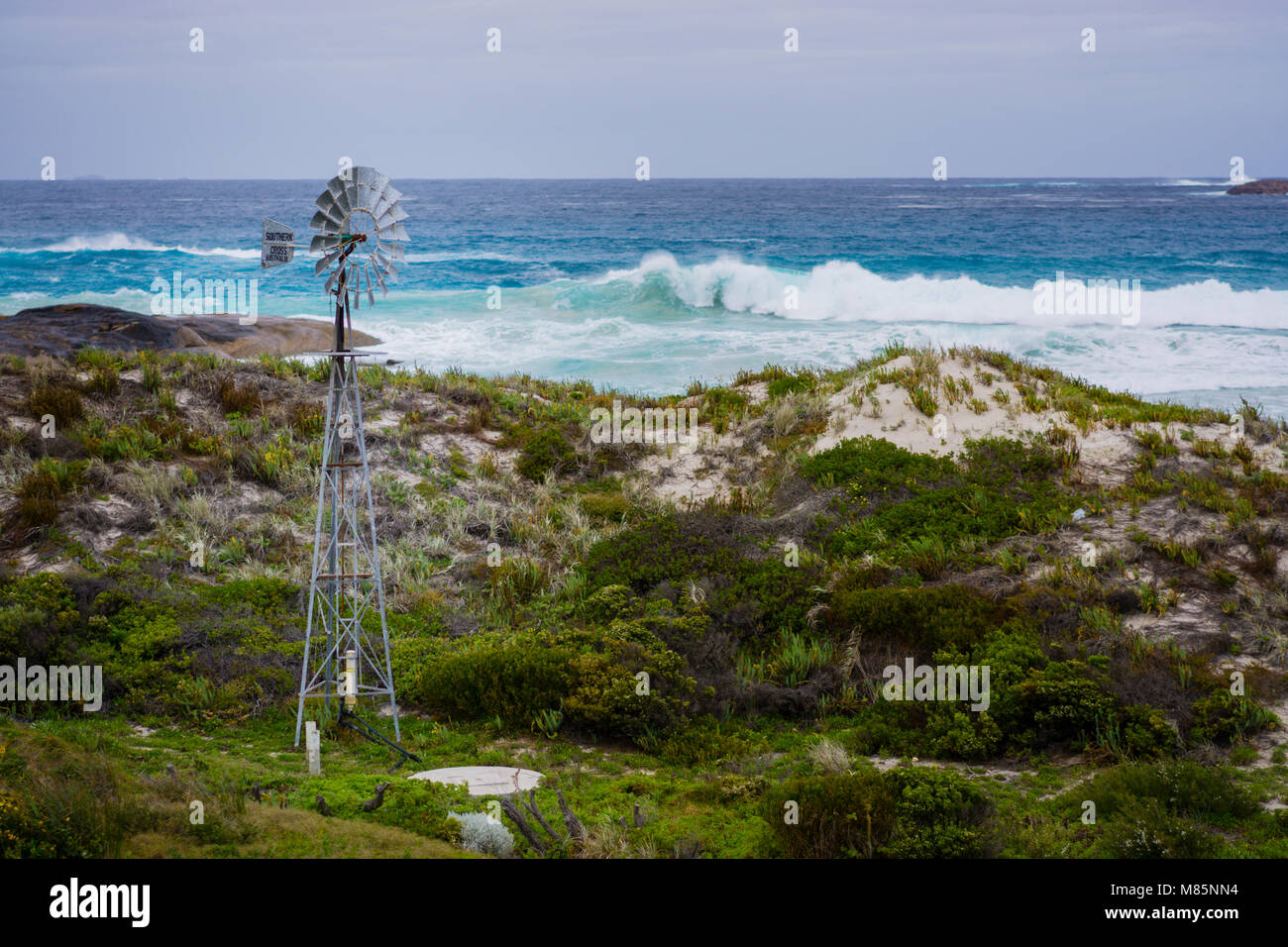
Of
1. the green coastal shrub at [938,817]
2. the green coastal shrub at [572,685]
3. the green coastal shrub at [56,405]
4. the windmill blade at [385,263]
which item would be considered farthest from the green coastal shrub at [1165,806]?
the green coastal shrub at [56,405]

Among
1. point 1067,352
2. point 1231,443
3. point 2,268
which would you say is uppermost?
point 2,268

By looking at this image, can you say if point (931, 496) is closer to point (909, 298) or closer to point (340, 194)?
point (340, 194)

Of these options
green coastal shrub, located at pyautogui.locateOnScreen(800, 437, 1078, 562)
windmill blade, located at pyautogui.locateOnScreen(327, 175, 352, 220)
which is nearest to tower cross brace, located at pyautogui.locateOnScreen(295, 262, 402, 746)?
windmill blade, located at pyautogui.locateOnScreen(327, 175, 352, 220)

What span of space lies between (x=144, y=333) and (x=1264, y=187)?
423 ft

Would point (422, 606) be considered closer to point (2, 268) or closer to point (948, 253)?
point (948, 253)

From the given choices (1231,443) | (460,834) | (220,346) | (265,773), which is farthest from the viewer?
(220,346)

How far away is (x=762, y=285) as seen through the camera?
41094 millimetres

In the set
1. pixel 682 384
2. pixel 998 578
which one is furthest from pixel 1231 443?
pixel 682 384

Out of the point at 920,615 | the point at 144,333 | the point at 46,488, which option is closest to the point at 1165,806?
the point at 920,615

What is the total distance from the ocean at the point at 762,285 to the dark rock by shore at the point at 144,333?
11.9 ft

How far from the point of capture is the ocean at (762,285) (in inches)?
1137

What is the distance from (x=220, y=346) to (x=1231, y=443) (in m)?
22.8

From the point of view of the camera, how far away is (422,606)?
11242mm

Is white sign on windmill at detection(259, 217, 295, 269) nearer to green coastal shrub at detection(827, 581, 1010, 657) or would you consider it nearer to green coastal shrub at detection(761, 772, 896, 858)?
green coastal shrub at detection(761, 772, 896, 858)
